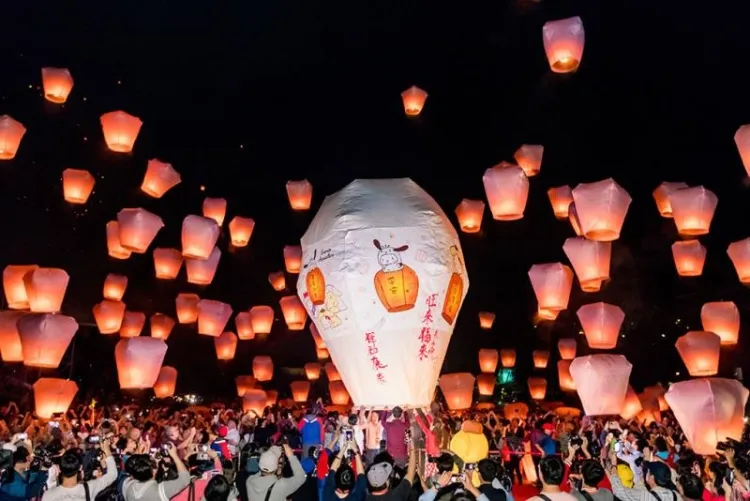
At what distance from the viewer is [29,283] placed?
12352 mm

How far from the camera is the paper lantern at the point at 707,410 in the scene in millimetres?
9688

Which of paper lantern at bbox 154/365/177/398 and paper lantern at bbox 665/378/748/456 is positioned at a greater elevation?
paper lantern at bbox 154/365/177/398

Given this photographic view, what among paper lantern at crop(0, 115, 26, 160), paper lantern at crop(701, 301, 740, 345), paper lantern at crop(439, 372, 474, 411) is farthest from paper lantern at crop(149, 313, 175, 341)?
paper lantern at crop(701, 301, 740, 345)

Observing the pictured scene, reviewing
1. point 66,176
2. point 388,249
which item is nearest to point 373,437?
point 388,249

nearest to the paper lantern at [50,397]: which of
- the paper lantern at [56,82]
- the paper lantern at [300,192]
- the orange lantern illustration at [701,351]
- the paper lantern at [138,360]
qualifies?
the paper lantern at [138,360]

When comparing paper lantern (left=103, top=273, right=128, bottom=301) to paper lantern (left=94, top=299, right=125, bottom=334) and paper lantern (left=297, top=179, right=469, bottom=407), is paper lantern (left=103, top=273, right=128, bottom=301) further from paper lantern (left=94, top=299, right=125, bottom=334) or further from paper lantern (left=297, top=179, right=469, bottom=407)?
paper lantern (left=297, top=179, right=469, bottom=407)

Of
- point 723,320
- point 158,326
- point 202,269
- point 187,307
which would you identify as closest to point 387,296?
point 723,320

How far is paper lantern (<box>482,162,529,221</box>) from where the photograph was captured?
11.9 meters

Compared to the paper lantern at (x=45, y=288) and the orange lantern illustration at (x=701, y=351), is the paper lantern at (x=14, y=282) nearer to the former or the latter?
the paper lantern at (x=45, y=288)

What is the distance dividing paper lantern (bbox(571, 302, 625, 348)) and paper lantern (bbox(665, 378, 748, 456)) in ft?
11.5

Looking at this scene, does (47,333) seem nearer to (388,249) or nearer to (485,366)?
(388,249)

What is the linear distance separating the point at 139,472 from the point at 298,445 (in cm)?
579

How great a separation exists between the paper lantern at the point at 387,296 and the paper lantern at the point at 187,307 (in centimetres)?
853

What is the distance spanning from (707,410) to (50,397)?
35.6 ft
